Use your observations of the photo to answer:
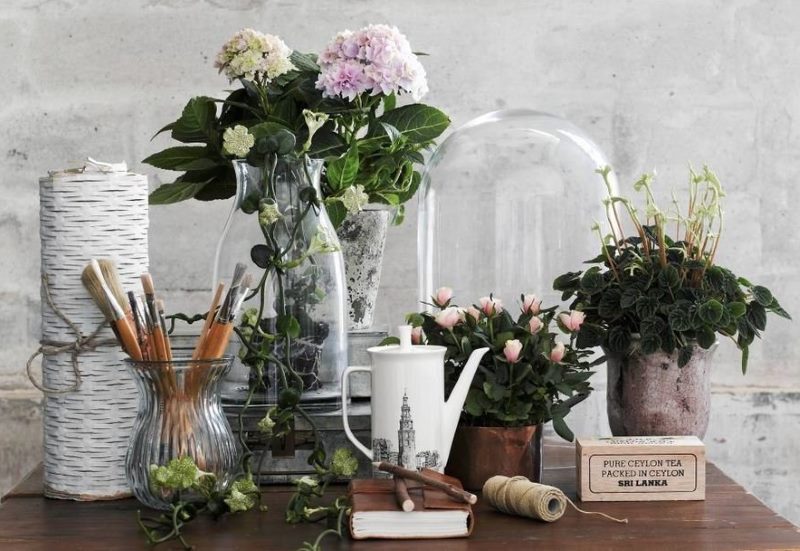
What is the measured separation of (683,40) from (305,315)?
0.90 meters

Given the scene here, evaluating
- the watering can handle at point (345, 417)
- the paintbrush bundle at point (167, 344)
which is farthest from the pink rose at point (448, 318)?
the paintbrush bundle at point (167, 344)

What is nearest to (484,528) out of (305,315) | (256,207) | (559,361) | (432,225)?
(559,361)

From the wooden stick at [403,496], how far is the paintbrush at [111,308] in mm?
293

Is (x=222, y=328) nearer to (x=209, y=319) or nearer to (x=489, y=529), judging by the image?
(x=209, y=319)

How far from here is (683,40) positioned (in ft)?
5.71

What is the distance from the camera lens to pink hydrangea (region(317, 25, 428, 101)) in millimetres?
1228

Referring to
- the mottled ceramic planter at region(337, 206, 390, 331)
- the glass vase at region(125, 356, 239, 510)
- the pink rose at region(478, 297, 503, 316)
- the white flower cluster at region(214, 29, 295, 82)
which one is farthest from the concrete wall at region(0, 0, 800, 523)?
the glass vase at region(125, 356, 239, 510)

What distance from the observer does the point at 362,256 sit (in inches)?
53.1

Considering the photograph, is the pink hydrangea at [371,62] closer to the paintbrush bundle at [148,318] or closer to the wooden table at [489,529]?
the paintbrush bundle at [148,318]

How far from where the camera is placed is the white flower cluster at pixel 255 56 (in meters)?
1.24

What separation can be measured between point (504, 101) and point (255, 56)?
61cm

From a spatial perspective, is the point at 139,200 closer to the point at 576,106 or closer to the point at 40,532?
the point at 40,532

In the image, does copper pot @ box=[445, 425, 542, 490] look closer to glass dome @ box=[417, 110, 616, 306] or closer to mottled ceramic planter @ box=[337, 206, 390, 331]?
mottled ceramic planter @ box=[337, 206, 390, 331]

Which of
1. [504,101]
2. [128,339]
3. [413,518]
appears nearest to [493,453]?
[413,518]
